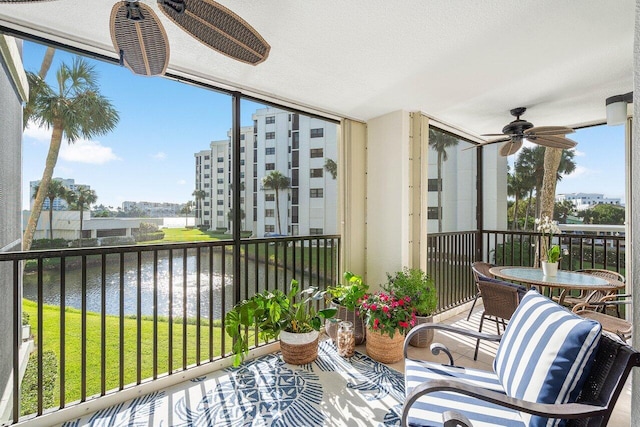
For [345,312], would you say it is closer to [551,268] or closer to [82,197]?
[551,268]

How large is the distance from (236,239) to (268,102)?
139 centimetres

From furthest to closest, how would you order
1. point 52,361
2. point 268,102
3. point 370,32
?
1. point 52,361
2. point 268,102
3. point 370,32

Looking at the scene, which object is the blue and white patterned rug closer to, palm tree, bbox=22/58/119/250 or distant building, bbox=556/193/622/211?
palm tree, bbox=22/58/119/250

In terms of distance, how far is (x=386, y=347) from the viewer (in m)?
2.59

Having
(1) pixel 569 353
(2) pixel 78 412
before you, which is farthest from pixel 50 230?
(1) pixel 569 353

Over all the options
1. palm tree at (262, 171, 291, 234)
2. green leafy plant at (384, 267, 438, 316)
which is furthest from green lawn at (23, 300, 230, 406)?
palm tree at (262, 171, 291, 234)

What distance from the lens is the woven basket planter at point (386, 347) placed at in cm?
259

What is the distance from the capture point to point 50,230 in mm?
3715

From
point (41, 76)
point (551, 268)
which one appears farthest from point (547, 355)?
point (41, 76)

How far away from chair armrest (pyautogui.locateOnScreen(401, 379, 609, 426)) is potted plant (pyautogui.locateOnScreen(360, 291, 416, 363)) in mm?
1437

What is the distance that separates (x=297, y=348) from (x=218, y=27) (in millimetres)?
2362

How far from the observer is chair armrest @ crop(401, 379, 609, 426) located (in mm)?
970

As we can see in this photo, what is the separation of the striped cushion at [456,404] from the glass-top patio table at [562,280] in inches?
61.2

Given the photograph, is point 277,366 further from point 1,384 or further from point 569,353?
point 1,384
